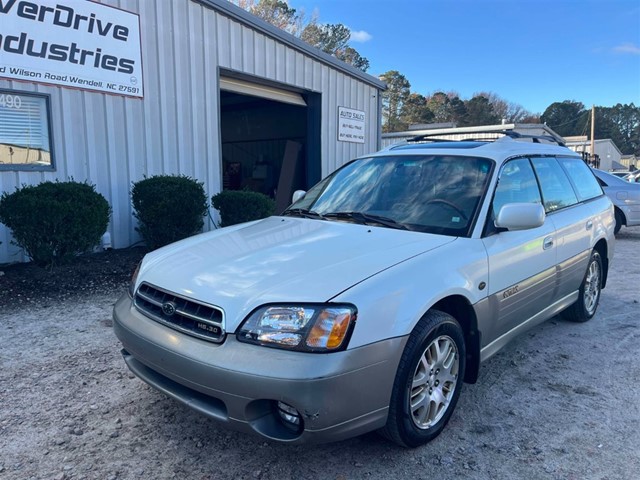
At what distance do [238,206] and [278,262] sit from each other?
18.1 feet

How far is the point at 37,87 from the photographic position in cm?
619

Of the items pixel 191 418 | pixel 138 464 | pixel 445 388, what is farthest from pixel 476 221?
pixel 138 464

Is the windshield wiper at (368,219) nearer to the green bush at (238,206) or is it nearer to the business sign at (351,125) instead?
the green bush at (238,206)

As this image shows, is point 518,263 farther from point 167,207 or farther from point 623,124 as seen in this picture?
point 623,124

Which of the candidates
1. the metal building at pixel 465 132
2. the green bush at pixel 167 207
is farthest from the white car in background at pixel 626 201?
the green bush at pixel 167 207

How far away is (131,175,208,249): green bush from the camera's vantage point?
6.64 metres

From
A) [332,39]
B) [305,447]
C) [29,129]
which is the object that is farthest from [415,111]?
[305,447]

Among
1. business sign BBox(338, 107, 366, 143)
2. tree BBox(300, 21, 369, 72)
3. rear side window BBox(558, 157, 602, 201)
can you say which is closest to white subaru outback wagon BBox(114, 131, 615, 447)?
rear side window BBox(558, 157, 602, 201)

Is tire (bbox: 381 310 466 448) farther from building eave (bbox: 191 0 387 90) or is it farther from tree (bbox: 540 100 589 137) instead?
tree (bbox: 540 100 589 137)

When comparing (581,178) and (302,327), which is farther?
(581,178)

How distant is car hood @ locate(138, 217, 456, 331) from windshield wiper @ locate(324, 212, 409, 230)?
0.10 metres

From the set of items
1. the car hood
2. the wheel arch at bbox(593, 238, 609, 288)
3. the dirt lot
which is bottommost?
the dirt lot

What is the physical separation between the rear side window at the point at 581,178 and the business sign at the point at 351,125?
7.89 meters

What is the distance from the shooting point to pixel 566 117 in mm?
70750
